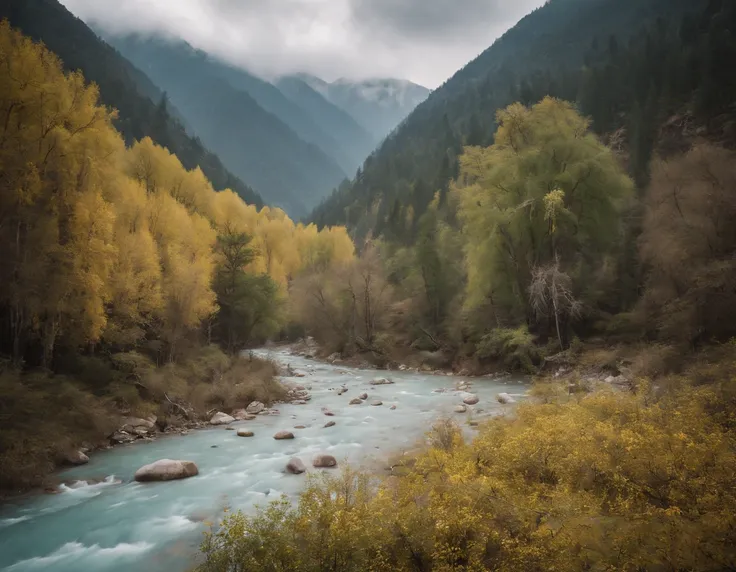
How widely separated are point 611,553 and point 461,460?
3464 mm

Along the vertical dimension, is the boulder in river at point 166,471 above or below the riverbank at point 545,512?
below

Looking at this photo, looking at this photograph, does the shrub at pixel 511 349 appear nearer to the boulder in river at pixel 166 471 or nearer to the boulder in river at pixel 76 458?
the boulder in river at pixel 166 471

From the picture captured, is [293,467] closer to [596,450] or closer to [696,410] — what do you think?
[596,450]

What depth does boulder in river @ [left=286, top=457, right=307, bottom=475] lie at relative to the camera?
38.8 feet

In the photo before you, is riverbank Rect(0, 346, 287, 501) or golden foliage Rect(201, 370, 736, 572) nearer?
golden foliage Rect(201, 370, 736, 572)

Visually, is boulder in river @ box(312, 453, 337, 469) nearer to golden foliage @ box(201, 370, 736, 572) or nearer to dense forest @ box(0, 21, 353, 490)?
golden foliage @ box(201, 370, 736, 572)

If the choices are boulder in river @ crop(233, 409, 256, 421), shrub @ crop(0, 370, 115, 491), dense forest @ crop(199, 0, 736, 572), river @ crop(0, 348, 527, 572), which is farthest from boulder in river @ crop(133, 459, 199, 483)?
boulder in river @ crop(233, 409, 256, 421)

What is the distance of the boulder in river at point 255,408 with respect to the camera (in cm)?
2005

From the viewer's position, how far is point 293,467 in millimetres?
11898

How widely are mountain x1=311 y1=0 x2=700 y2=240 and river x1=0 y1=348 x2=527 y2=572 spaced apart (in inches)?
1753

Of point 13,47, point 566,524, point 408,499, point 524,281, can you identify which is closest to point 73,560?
point 408,499

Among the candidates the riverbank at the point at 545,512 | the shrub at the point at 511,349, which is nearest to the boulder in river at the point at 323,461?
the riverbank at the point at 545,512

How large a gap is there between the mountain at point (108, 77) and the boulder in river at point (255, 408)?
237 feet

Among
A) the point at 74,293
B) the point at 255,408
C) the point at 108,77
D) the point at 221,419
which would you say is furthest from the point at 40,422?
the point at 108,77
